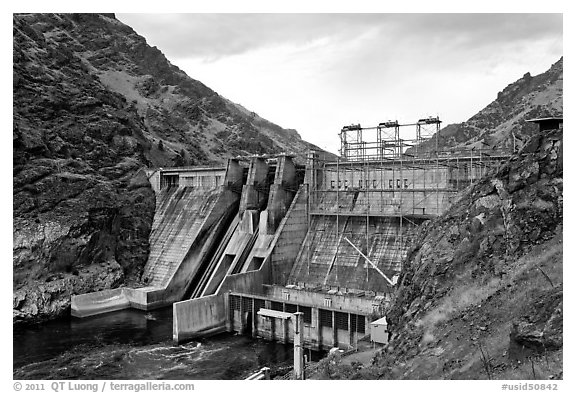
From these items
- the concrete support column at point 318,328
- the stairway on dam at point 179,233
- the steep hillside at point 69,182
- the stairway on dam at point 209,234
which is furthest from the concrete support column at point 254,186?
the concrete support column at point 318,328

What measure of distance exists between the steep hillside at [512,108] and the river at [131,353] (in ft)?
214

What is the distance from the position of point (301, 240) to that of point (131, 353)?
53.8 feet

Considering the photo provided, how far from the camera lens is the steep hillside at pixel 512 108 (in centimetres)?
9069

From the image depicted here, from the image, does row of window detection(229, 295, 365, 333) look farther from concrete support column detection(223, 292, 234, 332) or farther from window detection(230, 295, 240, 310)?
concrete support column detection(223, 292, 234, 332)

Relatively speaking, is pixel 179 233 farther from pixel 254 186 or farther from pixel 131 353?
pixel 131 353

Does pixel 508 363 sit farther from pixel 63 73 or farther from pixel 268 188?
pixel 63 73

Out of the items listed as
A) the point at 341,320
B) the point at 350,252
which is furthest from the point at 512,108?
the point at 341,320

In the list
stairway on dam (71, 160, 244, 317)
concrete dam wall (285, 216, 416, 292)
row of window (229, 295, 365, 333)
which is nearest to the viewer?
row of window (229, 295, 365, 333)

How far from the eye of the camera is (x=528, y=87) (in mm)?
118812

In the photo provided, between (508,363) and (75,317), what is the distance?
1425 inches

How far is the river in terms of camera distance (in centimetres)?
2992

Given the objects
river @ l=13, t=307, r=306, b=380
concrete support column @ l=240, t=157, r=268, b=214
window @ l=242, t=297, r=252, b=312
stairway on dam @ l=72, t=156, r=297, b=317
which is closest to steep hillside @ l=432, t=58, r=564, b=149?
concrete support column @ l=240, t=157, r=268, b=214

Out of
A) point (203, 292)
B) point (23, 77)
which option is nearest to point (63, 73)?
point (23, 77)

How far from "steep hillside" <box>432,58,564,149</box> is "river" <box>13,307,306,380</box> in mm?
65121
